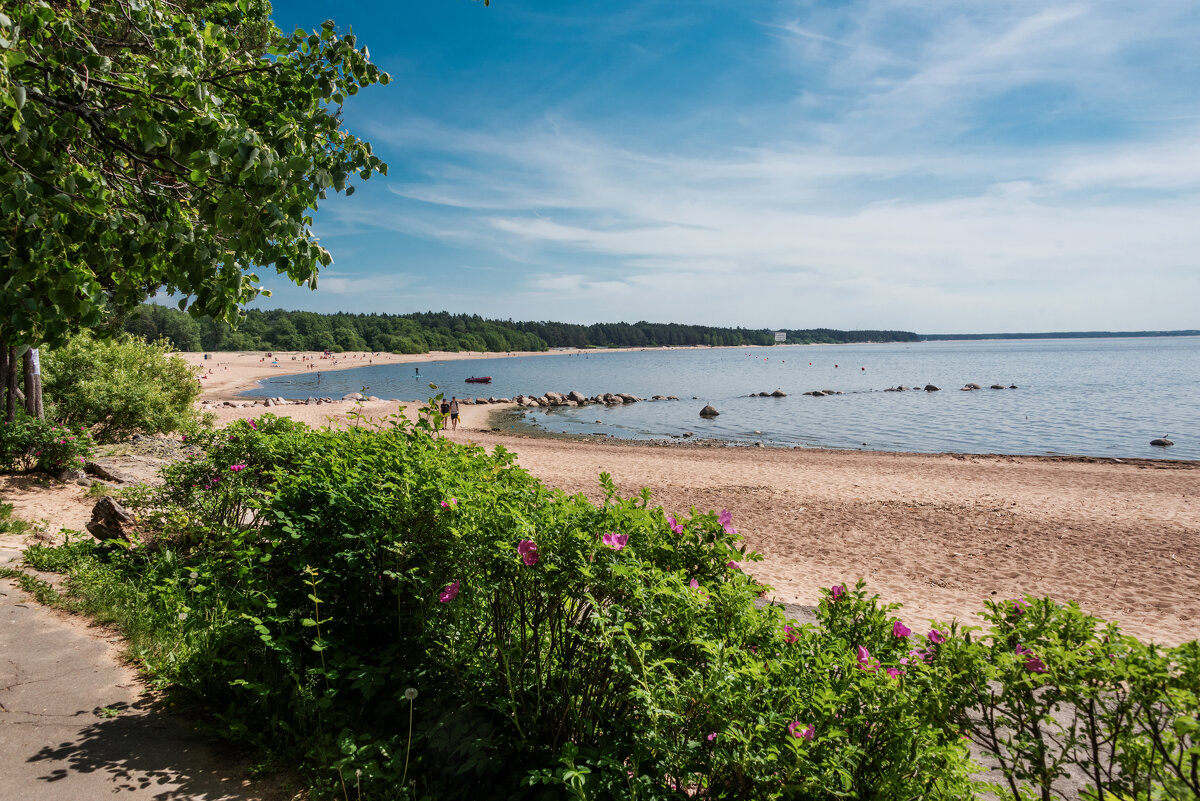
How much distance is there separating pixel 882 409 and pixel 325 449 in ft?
147

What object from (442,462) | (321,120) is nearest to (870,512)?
(442,462)

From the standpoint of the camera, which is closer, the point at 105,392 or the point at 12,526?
the point at 12,526

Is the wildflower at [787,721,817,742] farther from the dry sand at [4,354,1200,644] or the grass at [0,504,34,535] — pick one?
the grass at [0,504,34,535]

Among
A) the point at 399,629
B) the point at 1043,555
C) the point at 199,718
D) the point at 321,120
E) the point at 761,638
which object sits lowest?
the point at 1043,555

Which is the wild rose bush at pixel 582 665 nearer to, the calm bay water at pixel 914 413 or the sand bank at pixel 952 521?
the sand bank at pixel 952 521

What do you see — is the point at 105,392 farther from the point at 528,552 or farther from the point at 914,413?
the point at 914,413

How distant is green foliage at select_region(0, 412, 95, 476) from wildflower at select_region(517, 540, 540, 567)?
35.2ft

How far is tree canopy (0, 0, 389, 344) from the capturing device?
2.96 m

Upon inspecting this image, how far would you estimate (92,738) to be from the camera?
338 cm

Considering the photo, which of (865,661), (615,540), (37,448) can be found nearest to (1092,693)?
(865,661)

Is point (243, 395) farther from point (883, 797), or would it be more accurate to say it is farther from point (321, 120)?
point (883, 797)

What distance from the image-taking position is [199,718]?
3648 millimetres

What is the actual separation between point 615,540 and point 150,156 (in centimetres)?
364

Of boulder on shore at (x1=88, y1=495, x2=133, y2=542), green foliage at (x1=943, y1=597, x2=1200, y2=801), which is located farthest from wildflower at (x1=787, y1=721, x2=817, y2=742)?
boulder on shore at (x1=88, y1=495, x2=133, y2=542)
